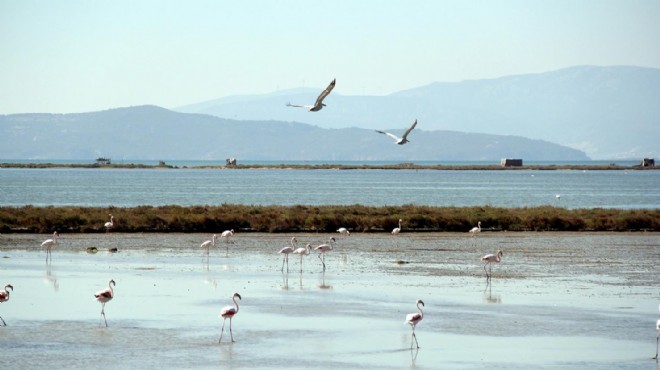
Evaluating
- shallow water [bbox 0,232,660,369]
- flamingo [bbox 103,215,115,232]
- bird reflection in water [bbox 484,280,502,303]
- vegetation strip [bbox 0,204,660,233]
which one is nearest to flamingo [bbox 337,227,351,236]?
vegetation strip [bbox 0,204,660,233]

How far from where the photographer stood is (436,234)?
139 ft

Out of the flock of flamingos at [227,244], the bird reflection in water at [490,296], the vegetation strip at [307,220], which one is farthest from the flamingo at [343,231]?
the bird reflection in water at [490,296]

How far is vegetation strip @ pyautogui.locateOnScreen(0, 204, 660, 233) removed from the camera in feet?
137

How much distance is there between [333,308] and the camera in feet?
72.0

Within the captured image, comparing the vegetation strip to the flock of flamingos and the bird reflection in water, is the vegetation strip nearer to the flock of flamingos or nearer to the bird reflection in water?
the flock of flamingos

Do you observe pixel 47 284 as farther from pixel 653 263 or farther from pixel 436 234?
pixel 436 234

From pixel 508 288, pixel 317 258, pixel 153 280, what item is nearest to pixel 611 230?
pixel 317 258

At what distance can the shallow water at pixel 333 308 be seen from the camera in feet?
55.5

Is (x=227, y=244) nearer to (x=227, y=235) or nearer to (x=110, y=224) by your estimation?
(x=227, y=235)

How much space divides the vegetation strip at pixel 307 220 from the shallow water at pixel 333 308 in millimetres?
5848

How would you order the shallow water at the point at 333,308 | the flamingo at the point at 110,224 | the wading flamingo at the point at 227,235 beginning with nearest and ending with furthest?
1. the shallow water at the point at 333,308
2. the wading flamingo at the point at 227,235
3. the flamingo at the point at 110,224

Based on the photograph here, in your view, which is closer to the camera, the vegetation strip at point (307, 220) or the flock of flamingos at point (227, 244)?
the flock of flamingos at point (227, 244)

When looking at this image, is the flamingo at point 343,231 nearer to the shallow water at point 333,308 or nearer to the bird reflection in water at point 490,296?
the shallow water at point 333,308

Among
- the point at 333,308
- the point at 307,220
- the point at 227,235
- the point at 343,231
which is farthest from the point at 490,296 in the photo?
the point at 307,220
